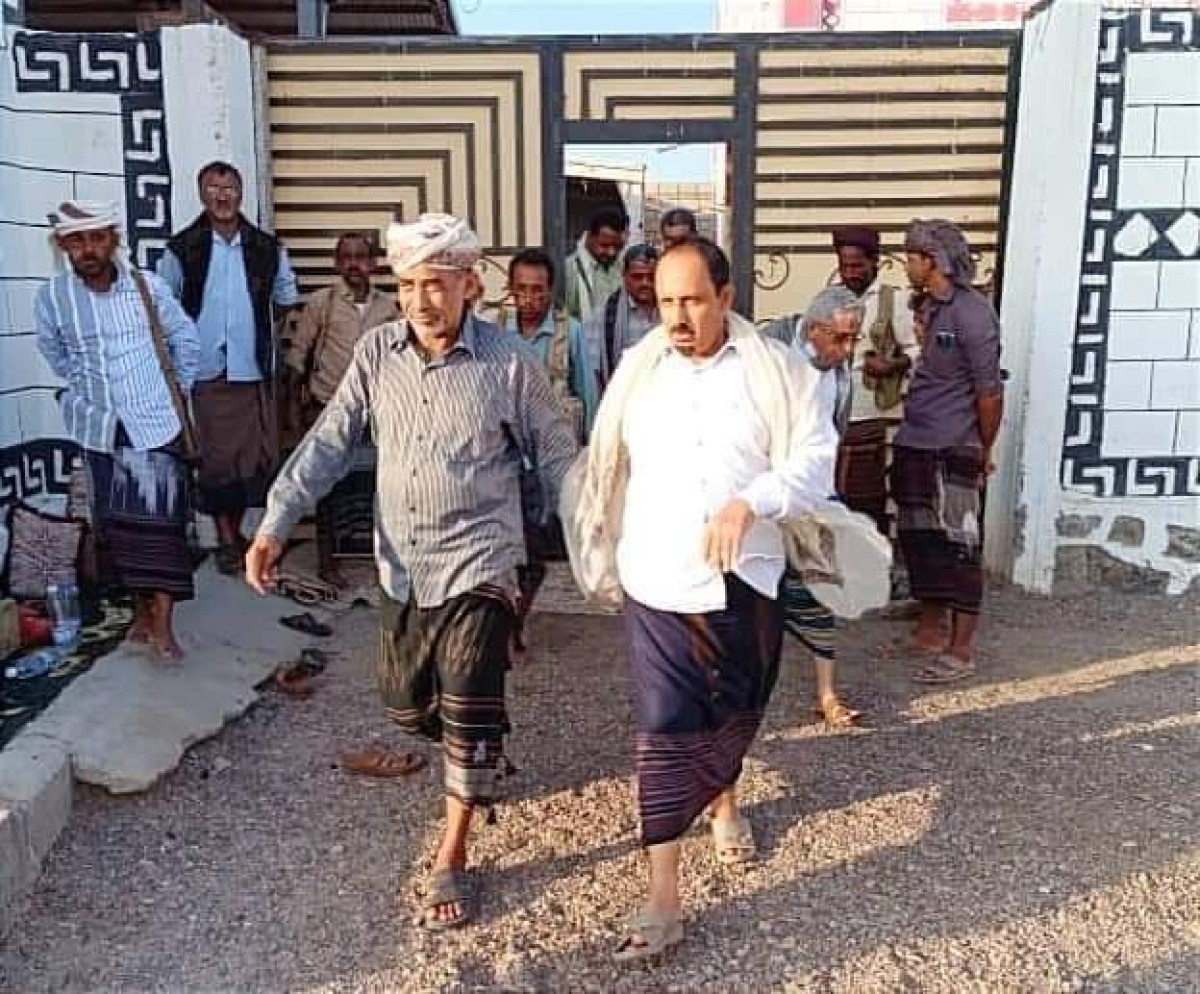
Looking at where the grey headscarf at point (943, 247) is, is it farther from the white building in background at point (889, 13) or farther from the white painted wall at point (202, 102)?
the white building in background at point (889, 13)

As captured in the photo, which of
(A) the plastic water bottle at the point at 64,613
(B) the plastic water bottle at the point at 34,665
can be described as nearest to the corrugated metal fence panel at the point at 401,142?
(A) the plastic water bottle at the point at 64,613

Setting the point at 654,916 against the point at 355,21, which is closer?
the point at 654,916

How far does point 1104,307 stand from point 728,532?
362cm

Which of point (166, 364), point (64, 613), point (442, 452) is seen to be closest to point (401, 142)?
point (166, 364)

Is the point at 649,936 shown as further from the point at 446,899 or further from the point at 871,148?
the point at 871,148

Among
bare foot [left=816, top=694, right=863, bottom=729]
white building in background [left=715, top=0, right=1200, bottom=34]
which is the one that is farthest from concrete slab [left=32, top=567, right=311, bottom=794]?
white building in background [left=715, top=0, right=1200, bottom=34]

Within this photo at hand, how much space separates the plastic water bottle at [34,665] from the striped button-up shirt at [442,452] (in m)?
1.71

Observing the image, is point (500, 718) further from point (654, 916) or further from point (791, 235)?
point (791, 235)

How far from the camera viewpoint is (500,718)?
3072 mm

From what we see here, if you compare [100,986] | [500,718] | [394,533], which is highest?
[394,533]

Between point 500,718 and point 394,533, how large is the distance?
1.70 feet

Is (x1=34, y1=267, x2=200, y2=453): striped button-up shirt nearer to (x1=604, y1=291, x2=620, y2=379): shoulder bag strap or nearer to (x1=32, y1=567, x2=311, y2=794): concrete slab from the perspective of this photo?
(x1=32, y1=567, x2=311, y2=794): concrete slab

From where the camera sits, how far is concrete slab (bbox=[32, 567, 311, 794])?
3595mm

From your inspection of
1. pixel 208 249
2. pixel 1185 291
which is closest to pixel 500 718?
pixel 208 249
